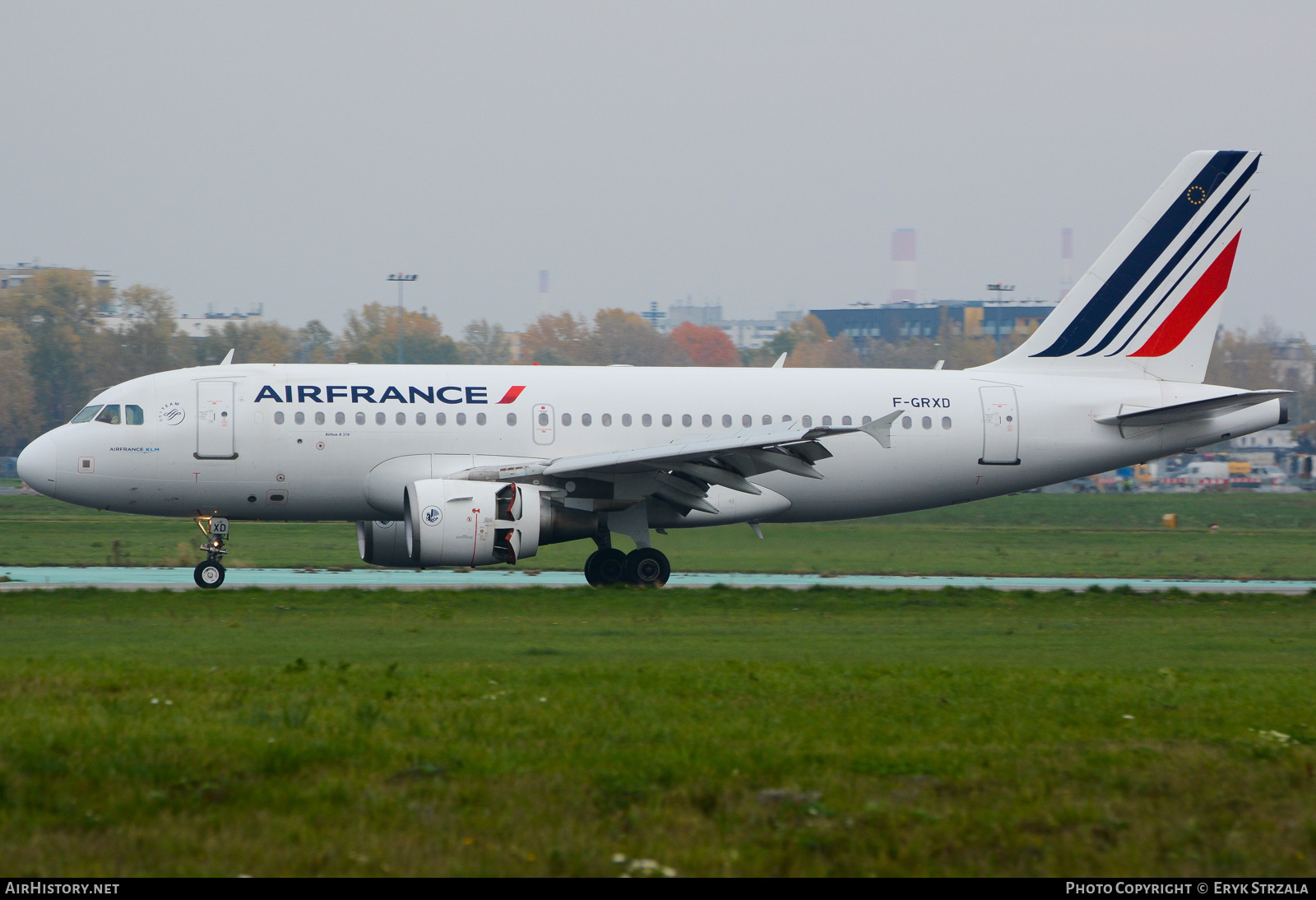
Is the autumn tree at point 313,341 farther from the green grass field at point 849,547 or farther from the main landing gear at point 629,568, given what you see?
the main landing gear at point 629,568

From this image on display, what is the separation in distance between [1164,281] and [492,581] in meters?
14.5

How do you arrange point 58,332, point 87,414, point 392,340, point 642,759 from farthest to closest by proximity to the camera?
1. point 392,340
2. point 58,332
3. point 87,414
4. point 642,759

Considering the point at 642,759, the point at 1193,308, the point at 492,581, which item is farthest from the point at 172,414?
the point at 1193,308

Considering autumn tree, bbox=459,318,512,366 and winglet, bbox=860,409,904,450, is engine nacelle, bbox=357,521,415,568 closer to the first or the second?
winglet, bbox=860,409,904,450

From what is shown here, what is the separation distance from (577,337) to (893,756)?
109361 millimetres

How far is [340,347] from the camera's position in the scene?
11469cm

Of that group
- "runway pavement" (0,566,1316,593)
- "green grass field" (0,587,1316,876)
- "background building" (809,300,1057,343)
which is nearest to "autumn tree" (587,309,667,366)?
"background building" (809,300,1057,343)

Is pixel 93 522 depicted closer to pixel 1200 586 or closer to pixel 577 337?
pixel 1200 586

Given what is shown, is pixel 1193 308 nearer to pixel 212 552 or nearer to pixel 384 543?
pixel 384 543

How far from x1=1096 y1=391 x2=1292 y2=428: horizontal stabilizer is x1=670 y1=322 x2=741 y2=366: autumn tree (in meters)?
85.0

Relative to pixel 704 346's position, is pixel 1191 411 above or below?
below

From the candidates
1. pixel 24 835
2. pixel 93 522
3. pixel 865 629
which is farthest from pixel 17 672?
pixel 93 522

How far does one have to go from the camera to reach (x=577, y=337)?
388 feet

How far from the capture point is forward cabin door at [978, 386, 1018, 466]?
26359 mm
